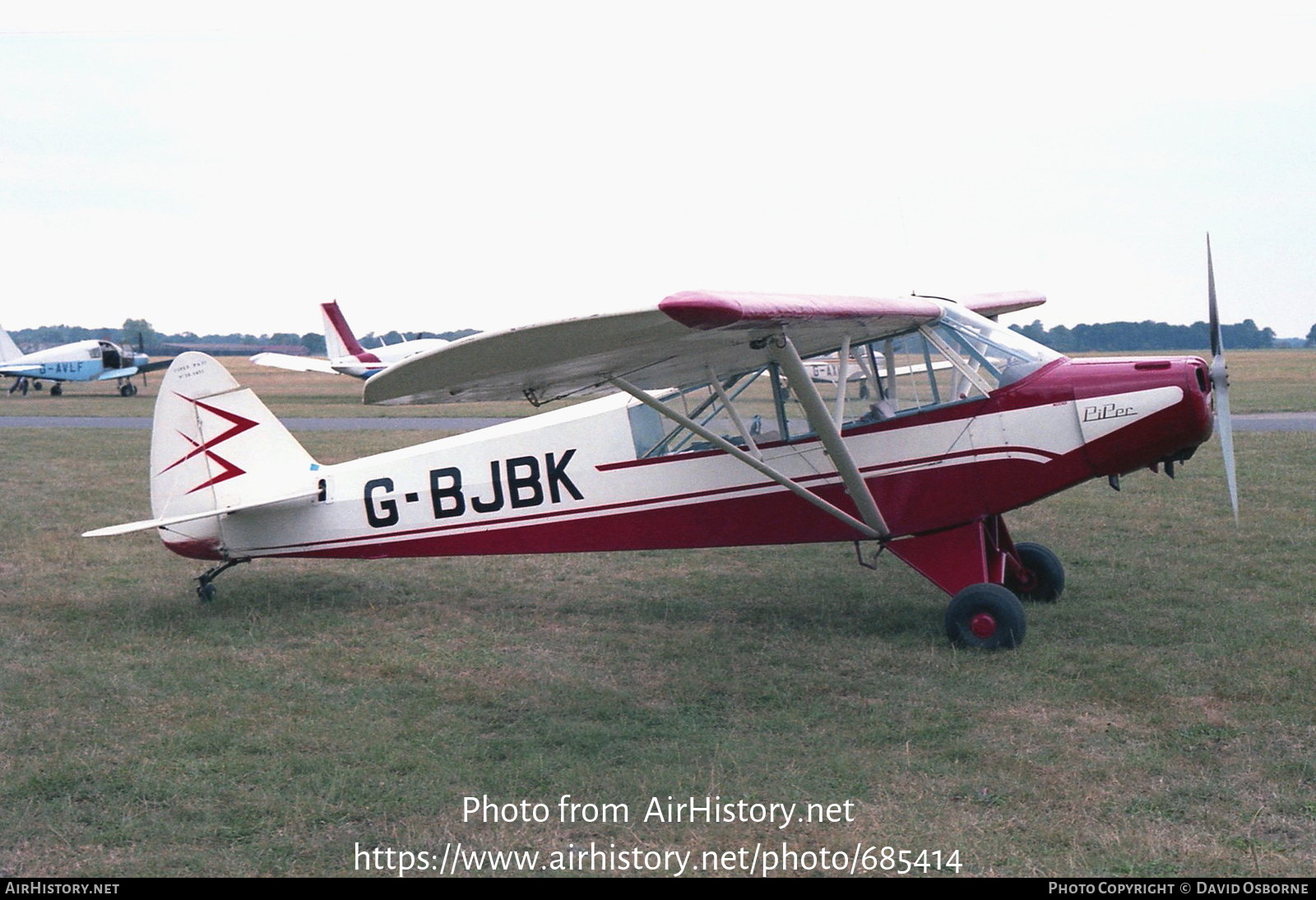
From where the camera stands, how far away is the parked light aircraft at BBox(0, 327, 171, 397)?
4316 cm

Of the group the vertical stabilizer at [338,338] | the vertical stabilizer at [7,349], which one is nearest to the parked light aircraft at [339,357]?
the vertical stabilizer at [338,338]

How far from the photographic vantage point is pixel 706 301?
4.50 m

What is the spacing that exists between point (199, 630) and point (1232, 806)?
623cm

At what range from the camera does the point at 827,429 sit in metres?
6.21

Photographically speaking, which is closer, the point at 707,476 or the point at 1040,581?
the point at 707,476

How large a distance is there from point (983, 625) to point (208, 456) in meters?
5.60

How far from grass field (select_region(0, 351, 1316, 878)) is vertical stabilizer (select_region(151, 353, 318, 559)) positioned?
70 centimetres

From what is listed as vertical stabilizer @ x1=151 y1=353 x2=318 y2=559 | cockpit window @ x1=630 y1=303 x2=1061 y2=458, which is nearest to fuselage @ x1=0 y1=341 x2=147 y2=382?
vertical stabilizer @ x1=151 y1=353 x2=318 y2=559

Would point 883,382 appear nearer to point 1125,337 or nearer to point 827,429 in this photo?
point 827,429

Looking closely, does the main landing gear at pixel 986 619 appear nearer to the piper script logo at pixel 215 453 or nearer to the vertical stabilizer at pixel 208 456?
the vertical stabilizer at pixel 208 456

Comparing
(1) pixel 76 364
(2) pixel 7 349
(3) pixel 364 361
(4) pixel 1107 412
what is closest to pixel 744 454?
(4) pixel 1107 412

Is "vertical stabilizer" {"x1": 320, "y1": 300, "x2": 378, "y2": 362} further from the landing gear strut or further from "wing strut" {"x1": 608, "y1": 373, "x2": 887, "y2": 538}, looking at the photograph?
"wing strut" {"x1": 608, "y1": 373, "x2": 887, "y2": 538}

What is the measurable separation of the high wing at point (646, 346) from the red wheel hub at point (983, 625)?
6.16 ft
